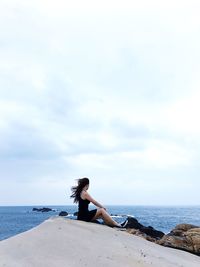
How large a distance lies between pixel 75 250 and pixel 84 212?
3.74 metres

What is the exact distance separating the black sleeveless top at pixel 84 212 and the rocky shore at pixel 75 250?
999 mm

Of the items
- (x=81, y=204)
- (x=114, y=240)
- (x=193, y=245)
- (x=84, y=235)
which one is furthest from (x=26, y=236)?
(x=193, y=245)

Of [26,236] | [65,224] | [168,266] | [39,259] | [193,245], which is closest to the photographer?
[39,259]

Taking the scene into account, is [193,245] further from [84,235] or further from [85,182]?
[84,235]

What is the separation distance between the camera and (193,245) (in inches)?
598

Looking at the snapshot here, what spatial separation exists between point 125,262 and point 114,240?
6.61 feet

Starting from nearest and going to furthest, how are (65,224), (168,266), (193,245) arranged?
(168,266), (65,224), (193,245)

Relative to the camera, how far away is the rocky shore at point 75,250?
8.44 metres

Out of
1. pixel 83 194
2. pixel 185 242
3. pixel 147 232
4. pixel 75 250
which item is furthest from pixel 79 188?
pixel 147 232

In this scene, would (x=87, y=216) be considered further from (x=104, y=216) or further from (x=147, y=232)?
(x=147, y=232)

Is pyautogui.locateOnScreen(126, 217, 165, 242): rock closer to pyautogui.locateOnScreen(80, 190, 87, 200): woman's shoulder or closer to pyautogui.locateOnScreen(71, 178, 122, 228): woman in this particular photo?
pyautogui.locateOnScreen(71, 178, 122, 228): woman

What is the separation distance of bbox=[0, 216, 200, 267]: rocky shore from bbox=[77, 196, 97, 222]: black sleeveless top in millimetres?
999

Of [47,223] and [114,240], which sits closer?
[114,240]

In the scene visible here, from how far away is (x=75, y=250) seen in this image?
9.10 m
